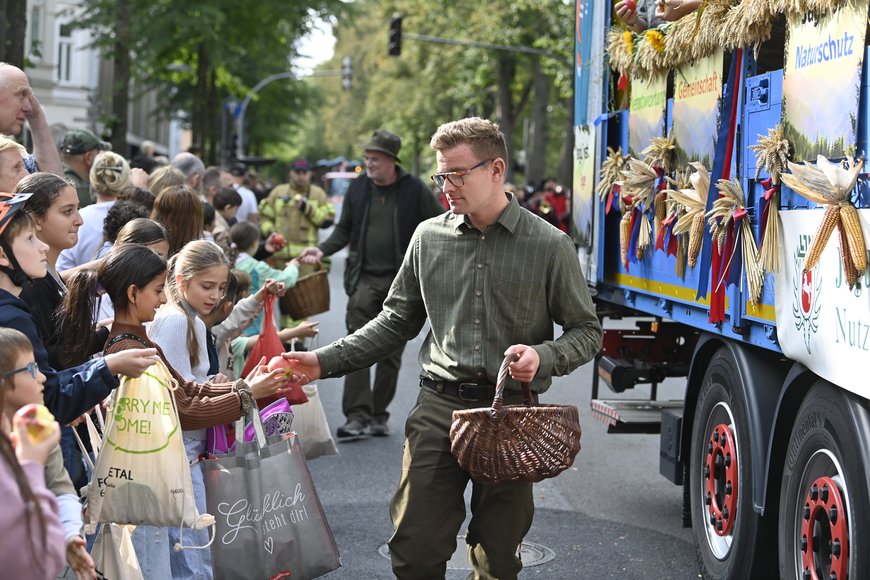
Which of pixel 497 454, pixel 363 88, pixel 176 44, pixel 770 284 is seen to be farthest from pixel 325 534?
pixel 363 88

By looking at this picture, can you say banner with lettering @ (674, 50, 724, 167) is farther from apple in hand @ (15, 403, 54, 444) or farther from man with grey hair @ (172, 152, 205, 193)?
man with grey hair @ (172, 152, 205, 193)

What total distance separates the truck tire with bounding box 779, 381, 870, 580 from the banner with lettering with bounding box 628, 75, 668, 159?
2.27 metres

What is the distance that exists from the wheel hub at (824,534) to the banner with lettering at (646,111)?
8.16ft

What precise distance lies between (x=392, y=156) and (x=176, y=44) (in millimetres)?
15058

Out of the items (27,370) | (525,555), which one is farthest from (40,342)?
(525,555)

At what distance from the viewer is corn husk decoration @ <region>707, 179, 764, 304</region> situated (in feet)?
16.9

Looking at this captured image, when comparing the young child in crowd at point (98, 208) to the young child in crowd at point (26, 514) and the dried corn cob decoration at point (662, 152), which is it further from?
the young child in crowd at point (26, 514)

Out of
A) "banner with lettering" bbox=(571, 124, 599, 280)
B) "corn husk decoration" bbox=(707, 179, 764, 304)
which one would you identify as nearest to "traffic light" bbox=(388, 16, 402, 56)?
"banner with lettering" bbox=(571, 124, 599, 280)

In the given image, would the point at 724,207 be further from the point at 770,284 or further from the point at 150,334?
the point at 150,334

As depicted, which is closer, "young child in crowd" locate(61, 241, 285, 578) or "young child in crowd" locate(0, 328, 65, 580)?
"young child in crowd" locate(0, 328, 65, 580)

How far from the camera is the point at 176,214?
6.99 m

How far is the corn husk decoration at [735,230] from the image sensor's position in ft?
16.9

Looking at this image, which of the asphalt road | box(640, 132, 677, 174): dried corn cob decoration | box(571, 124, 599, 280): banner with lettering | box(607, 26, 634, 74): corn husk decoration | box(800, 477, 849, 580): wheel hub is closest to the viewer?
box(800, 477, 849, 580): wheel hub

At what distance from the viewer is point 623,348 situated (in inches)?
321
